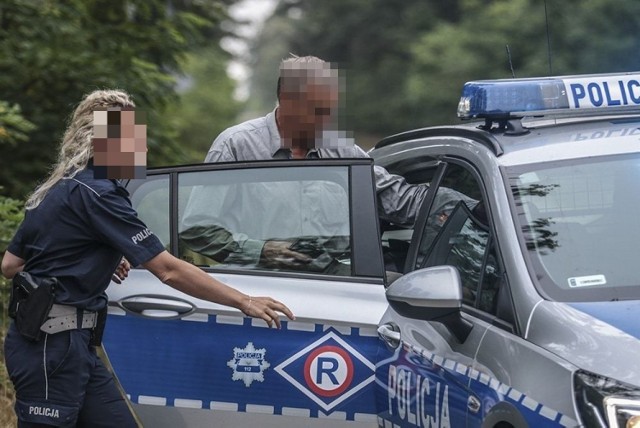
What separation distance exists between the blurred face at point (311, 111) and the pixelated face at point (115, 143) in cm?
111

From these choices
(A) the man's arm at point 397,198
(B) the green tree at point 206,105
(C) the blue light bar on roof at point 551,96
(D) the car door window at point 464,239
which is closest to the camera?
(D) the car door window at point 464,239

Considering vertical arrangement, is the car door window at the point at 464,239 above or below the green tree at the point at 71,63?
below

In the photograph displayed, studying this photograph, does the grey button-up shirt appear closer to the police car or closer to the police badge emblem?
the police car

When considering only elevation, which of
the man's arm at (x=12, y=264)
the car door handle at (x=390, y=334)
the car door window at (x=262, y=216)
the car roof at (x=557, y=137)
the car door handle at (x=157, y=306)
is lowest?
the car door handle at (x=390, y=334)

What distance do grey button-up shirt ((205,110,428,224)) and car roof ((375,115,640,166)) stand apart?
30 centimetres

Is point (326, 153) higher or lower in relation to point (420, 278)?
higher

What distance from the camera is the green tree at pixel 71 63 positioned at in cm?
882

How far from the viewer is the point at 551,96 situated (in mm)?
4168

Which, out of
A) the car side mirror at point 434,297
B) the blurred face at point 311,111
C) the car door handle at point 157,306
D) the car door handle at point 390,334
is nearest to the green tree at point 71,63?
the blurred face at point 311,111

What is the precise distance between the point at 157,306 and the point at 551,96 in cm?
155

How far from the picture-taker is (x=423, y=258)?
169 inches

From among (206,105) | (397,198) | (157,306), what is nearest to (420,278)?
(397,198)

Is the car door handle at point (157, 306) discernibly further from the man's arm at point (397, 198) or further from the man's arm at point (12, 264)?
the man's arm at point (397, 198)

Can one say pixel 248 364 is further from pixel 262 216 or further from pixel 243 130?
pixel 243 130
